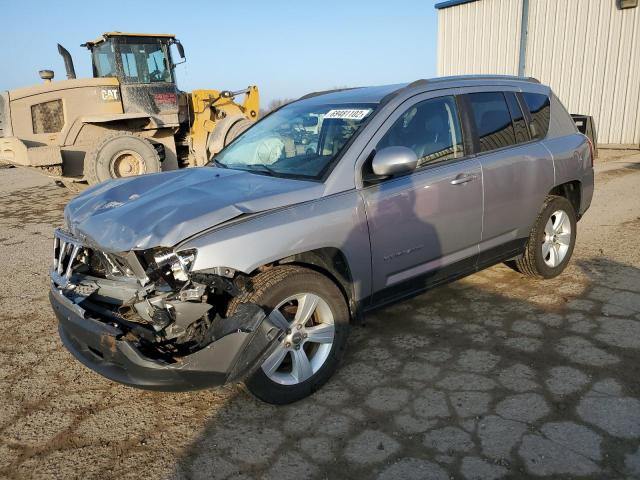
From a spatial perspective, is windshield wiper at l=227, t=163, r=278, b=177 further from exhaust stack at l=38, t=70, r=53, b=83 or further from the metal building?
the metal building

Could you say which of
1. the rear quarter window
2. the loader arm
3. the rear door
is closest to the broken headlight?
the rear door

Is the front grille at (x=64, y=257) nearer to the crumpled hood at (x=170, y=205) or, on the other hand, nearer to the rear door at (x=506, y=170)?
the crumpled hood at (x=170, y=205)

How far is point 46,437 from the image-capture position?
281 cm

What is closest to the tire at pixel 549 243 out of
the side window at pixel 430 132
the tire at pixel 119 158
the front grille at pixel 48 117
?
the side window at pixel 430 132

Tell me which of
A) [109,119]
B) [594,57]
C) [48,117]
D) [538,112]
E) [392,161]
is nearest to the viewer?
[392,161]

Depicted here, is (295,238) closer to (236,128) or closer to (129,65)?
(236,128)

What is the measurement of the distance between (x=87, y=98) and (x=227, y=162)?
24.1 ft

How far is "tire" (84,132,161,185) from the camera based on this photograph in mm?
9195

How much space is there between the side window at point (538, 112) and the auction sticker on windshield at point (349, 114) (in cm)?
179

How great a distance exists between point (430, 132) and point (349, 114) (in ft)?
2.03

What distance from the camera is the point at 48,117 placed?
32.6ft

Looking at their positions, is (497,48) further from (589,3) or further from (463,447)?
(463,447)

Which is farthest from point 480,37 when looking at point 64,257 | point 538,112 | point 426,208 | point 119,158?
point 64,257

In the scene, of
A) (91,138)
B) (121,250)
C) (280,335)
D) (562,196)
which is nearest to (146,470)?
(280,335)
